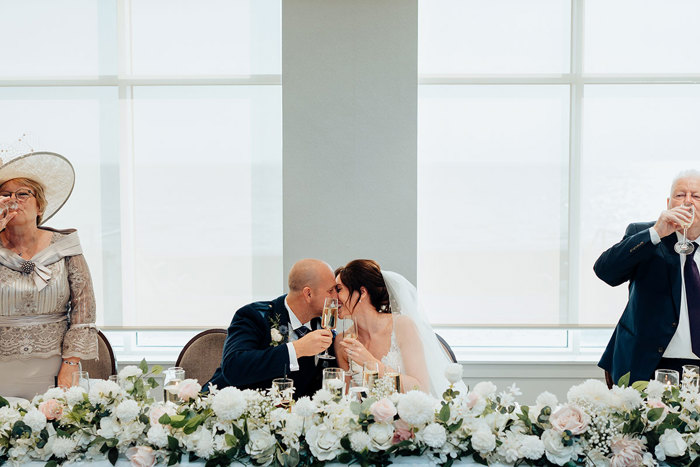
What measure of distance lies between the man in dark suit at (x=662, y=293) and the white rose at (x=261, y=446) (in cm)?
199

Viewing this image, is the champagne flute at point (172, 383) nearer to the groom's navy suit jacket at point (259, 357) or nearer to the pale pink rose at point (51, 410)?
the pale pink rose at point (51, 410)

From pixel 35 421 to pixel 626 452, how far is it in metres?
1.80

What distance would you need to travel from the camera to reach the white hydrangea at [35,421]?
187 cm

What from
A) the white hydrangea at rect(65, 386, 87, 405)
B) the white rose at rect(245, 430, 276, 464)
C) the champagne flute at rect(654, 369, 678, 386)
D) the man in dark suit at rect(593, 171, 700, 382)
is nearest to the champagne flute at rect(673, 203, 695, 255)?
the man in dark suit at rect(593, 171, 700, 382)

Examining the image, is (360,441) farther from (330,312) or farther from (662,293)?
(662,293)

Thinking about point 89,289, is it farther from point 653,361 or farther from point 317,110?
point 653,361

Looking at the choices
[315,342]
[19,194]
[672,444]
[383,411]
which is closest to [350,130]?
[315,342]

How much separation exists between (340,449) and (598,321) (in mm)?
3317

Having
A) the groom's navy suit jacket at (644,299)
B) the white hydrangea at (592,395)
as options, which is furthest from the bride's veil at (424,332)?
the white hydrangea at (592,395)

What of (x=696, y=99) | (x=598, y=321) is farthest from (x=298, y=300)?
(x=696, y=99)

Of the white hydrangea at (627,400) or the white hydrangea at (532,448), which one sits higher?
the white hydrangea at (627,400)

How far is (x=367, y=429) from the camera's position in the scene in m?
1.83

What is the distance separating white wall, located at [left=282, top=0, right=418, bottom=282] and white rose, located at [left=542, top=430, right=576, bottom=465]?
2482 millimetres

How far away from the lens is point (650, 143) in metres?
4.53
